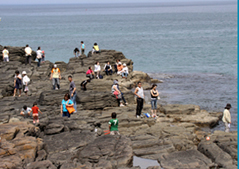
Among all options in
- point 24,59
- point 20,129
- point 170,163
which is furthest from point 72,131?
point 24,59

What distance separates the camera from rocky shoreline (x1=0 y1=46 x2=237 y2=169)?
38.8 ft

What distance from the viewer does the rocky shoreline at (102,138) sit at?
1181cm

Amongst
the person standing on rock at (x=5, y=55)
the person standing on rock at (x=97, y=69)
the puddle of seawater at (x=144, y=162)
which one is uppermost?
the person standing on rock at (x=5, y=55)

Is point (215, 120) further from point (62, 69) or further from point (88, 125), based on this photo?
point (62, 69)

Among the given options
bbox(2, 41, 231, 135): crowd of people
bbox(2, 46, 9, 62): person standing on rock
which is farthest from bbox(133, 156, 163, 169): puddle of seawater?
bbox(2, 46, 9, 62): person standing on rock

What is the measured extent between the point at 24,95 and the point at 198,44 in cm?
6122

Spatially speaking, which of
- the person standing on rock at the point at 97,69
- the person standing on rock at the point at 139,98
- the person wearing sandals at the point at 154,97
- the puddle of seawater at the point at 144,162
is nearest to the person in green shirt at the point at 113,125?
the puddle of seawater at the point at 144,162

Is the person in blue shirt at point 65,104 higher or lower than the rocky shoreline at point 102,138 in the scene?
higher

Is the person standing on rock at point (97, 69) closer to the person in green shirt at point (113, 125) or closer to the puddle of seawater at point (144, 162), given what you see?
the person in green shirt at point (113, 125)

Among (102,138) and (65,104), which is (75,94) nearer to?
(65,104)

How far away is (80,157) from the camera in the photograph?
39.9ft

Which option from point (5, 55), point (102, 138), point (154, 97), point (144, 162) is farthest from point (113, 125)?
point (5, 55)

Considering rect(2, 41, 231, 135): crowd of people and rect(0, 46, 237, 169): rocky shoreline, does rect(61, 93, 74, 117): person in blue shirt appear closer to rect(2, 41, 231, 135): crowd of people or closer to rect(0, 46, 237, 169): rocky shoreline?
rect(2, 41, 231, 135): crowd of people

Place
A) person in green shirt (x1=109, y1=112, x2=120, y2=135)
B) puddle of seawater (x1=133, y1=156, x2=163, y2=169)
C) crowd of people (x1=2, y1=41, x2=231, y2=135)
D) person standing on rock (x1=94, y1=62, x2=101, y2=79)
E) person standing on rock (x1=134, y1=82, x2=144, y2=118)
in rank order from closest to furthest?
puddle of seawater (x1=133, y1=156, x2=163, y2=169), person in green shirt (x1=109, y1=112, x2=120, y2=135), crowd of people (x1=2, y1=41, x2=231, y2=135), person standing on rock (x1=134, y1=82, x2=144, y2=118), person standing on rock (x1=94, y1=62, x2=101, y2=79)
